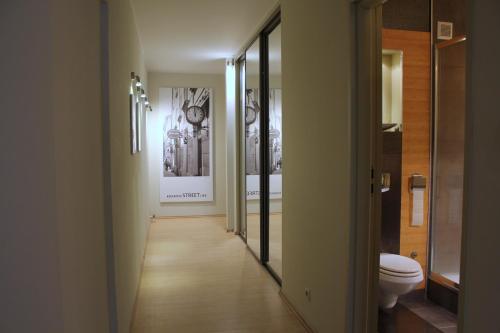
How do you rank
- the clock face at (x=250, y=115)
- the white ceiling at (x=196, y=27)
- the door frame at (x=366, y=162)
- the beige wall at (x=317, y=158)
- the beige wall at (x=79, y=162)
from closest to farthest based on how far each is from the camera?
the beige wall at (x=79, y=162) < the door frame at (x=366, y=162) < the beige wall at (x=317, y=158) < the white ceiling at (x=196, y=27) < the clock face at (x=250, y=115)

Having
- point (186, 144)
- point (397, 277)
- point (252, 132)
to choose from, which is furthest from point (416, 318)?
point (186, 144)

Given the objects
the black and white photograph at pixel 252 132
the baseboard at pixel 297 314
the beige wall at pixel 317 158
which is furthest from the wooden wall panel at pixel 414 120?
the black and white photograph at pixel 252 132

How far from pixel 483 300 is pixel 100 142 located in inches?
66.4

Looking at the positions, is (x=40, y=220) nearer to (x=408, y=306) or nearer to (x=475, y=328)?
(x=475, y=328)

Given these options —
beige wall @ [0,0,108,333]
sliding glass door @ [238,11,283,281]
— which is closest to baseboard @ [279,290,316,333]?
sliding glass door @ [238,11,283,281]

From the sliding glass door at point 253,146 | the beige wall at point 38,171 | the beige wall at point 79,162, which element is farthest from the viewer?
the sliding glass door at point 253,146

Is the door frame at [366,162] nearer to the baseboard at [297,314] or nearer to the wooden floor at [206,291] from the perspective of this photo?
the baseboard at [297,314]

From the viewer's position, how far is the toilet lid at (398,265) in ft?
→ 9.92

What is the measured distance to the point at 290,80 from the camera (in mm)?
3346

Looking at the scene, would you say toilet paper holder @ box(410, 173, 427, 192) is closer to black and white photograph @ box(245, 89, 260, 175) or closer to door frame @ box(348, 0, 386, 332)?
door frame @ box(348, 0, 386, 332)

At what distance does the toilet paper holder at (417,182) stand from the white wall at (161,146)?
4953 mm

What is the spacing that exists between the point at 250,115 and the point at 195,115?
2.51m

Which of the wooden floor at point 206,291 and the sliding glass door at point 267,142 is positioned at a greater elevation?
the sliding glass door at point 267,142

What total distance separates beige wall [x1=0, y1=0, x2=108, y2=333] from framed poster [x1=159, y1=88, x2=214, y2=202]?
6.58 metres
